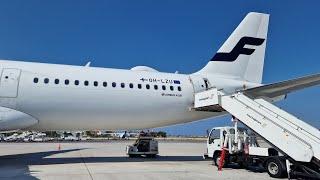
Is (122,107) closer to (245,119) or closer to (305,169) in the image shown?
(245,119)

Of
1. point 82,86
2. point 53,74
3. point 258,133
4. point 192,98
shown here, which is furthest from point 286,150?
point 53,74

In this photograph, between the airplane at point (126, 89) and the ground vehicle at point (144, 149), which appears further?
the ground vehicle at point (144, 149)

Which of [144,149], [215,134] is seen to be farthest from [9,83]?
[215,134]

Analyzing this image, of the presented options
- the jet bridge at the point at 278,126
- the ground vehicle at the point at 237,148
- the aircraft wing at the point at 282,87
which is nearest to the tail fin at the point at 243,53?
the aircraft wing at the point at 282,87

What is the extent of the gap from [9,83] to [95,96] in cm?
409

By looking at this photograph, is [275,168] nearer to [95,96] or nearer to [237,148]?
[237,148]

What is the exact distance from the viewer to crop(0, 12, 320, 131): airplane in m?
17.5

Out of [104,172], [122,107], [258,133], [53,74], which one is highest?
[53,74]

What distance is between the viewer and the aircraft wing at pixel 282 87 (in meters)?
16.7

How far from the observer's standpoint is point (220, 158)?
1706 cm

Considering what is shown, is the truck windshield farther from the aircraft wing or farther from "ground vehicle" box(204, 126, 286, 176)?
the aircraft wing

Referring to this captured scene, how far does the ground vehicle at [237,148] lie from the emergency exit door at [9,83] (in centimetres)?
987

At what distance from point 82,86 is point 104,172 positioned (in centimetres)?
550

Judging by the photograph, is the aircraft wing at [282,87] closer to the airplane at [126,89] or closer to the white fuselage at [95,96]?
the airplane at [126,89]
